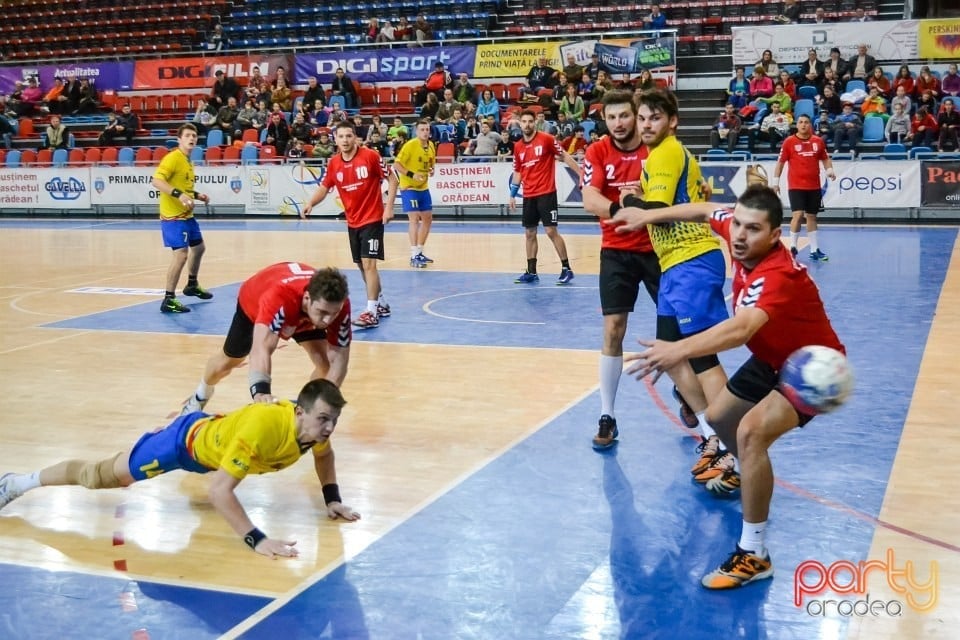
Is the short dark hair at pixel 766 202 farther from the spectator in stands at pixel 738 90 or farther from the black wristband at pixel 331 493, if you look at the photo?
the spectator in stands at pixel 738 90

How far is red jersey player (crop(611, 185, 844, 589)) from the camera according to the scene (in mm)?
4363

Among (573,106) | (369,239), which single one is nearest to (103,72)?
(573,106)

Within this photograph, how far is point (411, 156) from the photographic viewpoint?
53.2 ft

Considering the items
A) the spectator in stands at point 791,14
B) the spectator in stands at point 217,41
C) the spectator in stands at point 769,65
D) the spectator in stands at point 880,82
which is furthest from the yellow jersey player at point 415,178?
the spectator in stands at point 217,41

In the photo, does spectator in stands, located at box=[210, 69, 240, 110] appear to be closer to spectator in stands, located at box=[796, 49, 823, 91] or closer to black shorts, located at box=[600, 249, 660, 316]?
spectator in stands, located at box=[796, 49, 823, 91]

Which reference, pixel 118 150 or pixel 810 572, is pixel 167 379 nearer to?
pixel 810 572

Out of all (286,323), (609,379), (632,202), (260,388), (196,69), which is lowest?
(609,379)

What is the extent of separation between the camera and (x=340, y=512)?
5477mm

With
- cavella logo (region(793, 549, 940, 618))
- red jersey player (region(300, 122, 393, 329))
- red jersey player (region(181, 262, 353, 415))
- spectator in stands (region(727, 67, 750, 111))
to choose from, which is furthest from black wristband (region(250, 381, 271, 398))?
spectator in stands (region(727, 67, 750, 111))

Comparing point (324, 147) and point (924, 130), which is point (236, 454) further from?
point (324, 147)

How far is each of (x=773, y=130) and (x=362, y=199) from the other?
1317cm

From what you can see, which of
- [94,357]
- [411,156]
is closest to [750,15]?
[411,156]

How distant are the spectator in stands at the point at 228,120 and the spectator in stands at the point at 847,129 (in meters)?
15.2

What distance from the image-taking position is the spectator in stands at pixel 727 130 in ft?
73.6
